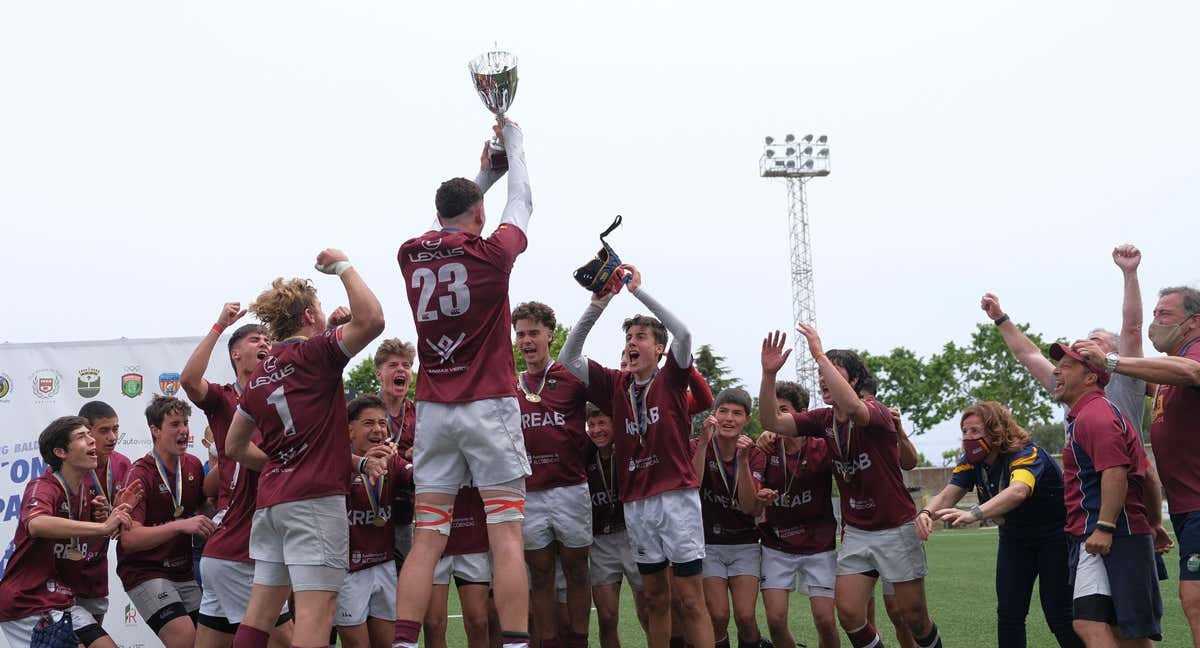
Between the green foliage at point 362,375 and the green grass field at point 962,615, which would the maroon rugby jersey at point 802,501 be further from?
the green foliage at point 362,375

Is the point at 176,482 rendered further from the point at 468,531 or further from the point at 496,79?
the point at 496,79

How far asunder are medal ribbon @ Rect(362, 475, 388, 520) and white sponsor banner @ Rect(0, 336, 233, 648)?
3979 mm

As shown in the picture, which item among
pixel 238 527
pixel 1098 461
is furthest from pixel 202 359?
pixel 1098 461

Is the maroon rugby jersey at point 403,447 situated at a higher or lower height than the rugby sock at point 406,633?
higher

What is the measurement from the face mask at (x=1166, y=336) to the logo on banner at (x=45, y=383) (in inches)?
385

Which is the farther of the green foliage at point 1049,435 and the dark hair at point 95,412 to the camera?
the green foliage at point 1049,435

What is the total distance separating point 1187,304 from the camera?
6.84m

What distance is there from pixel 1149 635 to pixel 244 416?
530 cm

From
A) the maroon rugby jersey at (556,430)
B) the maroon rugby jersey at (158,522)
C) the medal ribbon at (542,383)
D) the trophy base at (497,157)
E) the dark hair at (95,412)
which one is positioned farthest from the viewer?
the medal ribbon at (542,383)

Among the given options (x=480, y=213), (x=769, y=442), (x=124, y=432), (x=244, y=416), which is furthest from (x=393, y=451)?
(x=124, y=432)

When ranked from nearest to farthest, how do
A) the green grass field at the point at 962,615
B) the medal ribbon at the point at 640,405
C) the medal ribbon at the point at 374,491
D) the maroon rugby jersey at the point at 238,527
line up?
the maroon rugby jersey at the point at 238,527, the medal ribbon at the point at 374,491, the medal ribbon at the point at 640,405, the green grass field at the point at 962,615

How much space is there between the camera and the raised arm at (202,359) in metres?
6.95

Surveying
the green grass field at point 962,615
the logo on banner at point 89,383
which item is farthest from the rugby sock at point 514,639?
the logo on banner at point 89,383

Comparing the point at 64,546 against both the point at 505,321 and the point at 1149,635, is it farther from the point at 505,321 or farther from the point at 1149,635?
the point at 1149,635
